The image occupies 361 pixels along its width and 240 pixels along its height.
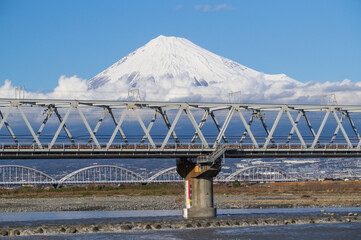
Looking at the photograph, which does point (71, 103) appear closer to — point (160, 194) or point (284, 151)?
point (284, 151)

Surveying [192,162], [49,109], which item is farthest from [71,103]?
[192,162]

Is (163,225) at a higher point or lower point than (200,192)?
lower

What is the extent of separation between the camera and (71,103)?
9306 cm

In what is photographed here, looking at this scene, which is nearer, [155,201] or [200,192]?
[200,192]

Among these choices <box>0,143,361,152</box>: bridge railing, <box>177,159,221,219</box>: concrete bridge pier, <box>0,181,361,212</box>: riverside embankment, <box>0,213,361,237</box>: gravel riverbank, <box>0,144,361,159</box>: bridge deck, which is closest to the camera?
<box>0,213,361,237</box>: gravel riverbank

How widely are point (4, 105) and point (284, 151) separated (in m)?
41.6

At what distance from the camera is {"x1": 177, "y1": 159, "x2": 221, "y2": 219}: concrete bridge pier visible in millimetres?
94375

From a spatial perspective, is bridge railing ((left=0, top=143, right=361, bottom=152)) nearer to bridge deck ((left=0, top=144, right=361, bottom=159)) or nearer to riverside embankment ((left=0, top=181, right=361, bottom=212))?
bridge deck ((left=0, top=144, right=361, bottom=159))

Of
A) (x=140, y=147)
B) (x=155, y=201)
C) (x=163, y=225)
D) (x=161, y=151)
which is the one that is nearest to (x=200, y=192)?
(x=161, y=151)

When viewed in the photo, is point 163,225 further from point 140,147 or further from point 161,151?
point 140,147

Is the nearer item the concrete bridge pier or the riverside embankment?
the concrete bridge pier

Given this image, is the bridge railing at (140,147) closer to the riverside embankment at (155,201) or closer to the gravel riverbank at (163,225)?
the gravel riverbank at (163,225)

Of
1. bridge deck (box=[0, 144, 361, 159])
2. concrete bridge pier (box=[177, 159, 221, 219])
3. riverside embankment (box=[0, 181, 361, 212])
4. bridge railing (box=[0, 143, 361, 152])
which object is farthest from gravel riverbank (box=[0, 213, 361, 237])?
riverside embankment (box=[0, 181, 361, 212])

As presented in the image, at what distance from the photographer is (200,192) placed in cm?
9456
